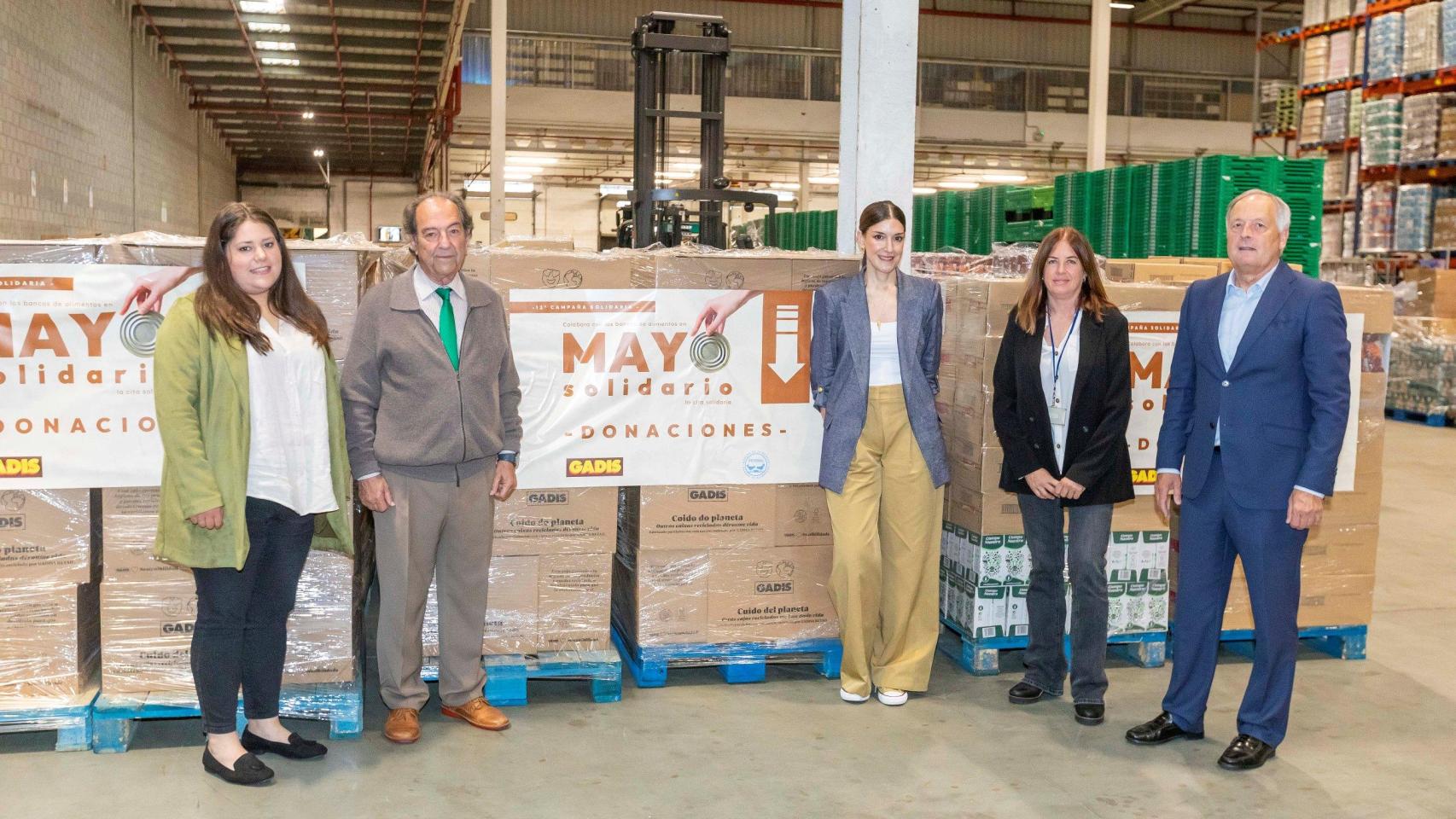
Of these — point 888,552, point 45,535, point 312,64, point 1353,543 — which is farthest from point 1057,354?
point 312,64

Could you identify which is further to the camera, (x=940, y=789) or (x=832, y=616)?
(x=832, y=616)

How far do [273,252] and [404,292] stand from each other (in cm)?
46

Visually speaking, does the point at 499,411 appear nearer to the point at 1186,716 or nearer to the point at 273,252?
the point at 273,252

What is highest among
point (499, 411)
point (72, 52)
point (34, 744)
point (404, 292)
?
point (72, 52)

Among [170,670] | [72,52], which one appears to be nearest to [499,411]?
[170,670]

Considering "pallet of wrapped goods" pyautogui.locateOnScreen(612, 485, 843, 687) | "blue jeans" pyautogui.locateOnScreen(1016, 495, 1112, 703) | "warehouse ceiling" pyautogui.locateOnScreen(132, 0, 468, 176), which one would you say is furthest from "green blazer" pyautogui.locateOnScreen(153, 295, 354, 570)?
"warehouse ceiling" pyautogui.locateOnScreen(132, 0, 468, 176)

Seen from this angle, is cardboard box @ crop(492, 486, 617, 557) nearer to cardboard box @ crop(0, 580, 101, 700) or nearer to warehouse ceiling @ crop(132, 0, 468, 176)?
cardboard box @ crop(0, 580, 101, 700)

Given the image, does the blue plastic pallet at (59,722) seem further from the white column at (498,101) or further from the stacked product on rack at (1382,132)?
the stacked product on rack at (1382,132)

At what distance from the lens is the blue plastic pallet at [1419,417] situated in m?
13.5

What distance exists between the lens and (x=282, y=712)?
409 cm

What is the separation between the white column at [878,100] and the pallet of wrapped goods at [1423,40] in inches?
431

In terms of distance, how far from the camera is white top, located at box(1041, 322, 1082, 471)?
425cm

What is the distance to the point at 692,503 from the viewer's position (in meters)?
4.61

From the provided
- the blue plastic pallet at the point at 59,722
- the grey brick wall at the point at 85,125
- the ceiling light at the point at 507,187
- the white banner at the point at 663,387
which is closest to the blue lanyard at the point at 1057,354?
the white banner at the point at 663,387
